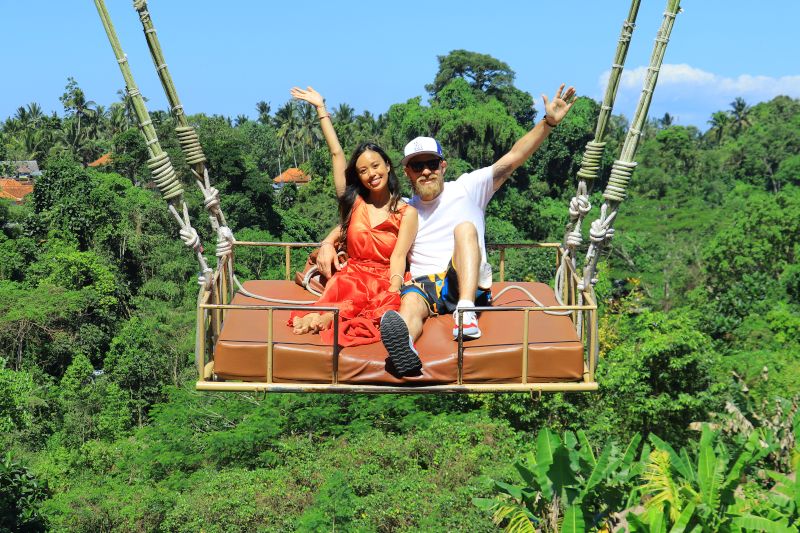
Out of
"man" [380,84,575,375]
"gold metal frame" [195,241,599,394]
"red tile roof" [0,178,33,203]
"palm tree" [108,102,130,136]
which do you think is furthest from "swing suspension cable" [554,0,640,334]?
"palm tree" [108,102,130,136]

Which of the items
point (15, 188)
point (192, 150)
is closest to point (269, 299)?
point (192, 150)

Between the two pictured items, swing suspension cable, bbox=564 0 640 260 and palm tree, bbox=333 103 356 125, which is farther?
palm tree, bbox=333 103 356 125

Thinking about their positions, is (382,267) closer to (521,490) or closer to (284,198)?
(521,490)

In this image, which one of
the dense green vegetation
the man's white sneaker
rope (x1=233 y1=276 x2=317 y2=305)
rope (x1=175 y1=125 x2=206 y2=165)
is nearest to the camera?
the man's white sneaker

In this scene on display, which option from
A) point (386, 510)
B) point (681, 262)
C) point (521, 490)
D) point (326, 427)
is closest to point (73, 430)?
point (326, 427)

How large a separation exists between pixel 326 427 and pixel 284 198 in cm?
2197

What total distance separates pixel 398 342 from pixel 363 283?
80cm

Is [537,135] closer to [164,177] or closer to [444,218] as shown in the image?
[444,218]

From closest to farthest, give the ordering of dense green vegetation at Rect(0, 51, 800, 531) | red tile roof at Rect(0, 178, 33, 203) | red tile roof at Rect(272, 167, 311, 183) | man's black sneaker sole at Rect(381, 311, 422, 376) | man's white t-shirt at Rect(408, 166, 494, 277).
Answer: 1. man's black sneaker sole at Rect(381, 311, 422, 376)
2. man's white t-shirt at Rect(408, 166, 494, 277)
3. dense green vegetation at Rect(0, 51, 800, 531)
4. red tile roof at Rect(0, 178, 33, 203)
5. red tile roof at Rect(272, 167, 311, 183)

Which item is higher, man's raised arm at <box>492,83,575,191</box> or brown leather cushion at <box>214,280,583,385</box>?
man's raised arm at <box>492,83,575,191</box>

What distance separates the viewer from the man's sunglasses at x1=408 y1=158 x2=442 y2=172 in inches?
217

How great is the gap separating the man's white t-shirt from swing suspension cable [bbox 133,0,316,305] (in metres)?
0.69

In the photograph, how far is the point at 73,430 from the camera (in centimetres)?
2414

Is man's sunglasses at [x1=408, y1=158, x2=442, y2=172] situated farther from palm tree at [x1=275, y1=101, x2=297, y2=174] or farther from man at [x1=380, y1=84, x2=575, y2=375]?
palm tree at [x1=275, y1=101, x2=297, y2=174]
